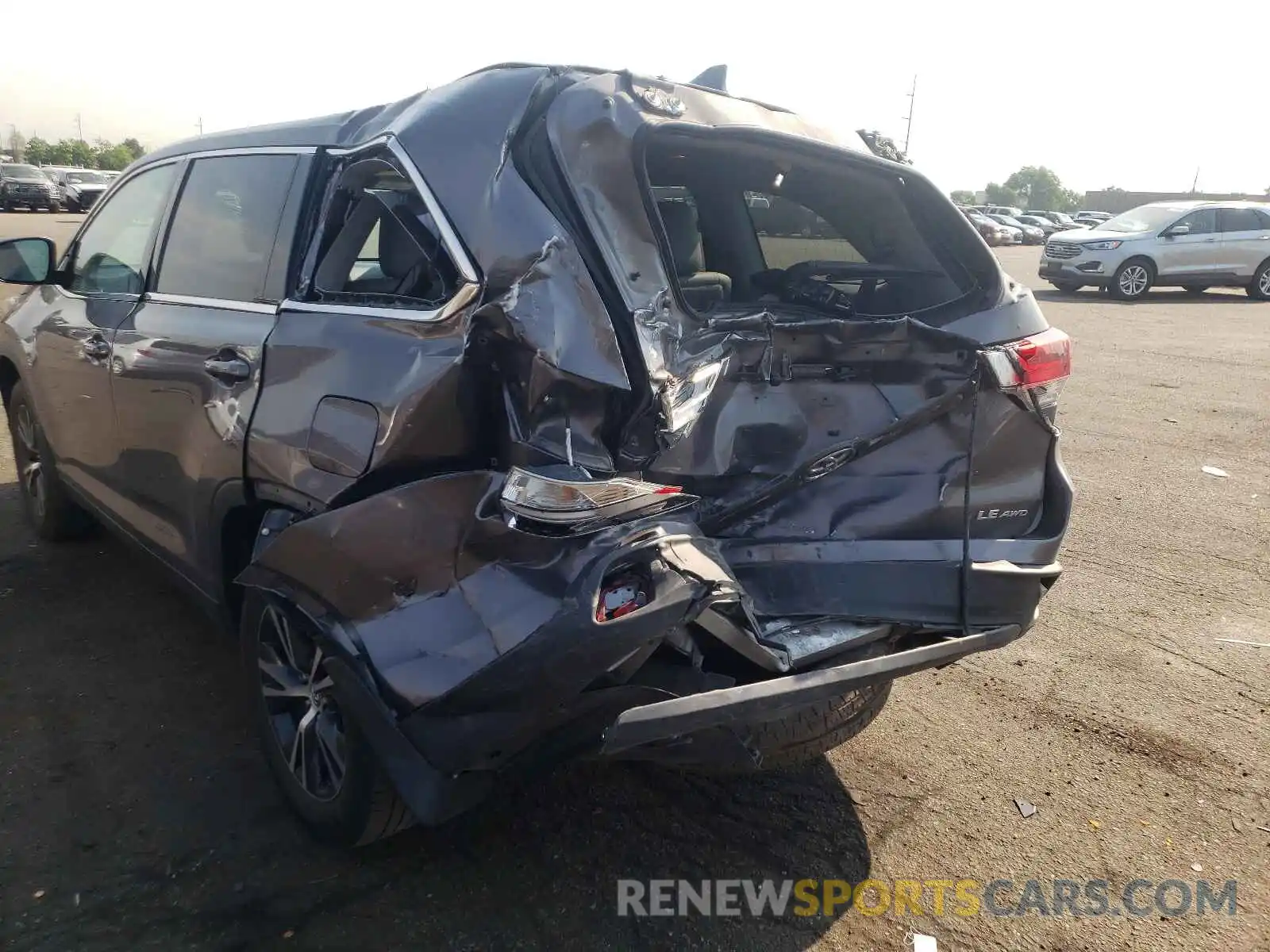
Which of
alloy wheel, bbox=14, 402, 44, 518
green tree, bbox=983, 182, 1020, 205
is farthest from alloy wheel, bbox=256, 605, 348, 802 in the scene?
green tree, bbox=983, 182, 1020, 205

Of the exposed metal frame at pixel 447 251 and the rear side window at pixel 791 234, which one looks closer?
the exposed metal frame at pixel 447 251

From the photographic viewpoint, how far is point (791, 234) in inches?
146

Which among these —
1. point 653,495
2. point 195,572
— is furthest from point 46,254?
point 653,495

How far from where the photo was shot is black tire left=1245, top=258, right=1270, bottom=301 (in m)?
18.9

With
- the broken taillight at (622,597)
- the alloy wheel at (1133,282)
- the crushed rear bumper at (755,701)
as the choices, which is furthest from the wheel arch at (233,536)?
the alloy wheel at (1133,282)

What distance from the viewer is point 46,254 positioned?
4363 millimetres

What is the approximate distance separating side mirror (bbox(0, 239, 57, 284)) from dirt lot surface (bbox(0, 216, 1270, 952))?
1381mm

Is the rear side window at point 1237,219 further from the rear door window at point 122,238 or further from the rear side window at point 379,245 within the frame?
the rear side window at point 379,245

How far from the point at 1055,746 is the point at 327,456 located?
261 centimetres

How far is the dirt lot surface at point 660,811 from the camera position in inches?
99.8

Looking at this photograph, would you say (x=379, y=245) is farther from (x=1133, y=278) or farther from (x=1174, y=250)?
(x=1174, y=250)
